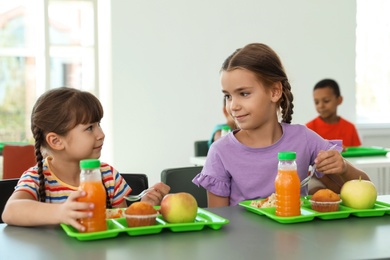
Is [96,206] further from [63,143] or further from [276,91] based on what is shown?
[276,91]

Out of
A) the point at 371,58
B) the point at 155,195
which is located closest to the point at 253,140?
the point at 155,195

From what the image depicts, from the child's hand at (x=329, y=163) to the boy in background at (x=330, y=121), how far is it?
9.66ft

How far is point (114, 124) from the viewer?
541 centimetres

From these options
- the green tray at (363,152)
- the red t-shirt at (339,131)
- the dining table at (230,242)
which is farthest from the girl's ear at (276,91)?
the red t-shirt at (339,131)

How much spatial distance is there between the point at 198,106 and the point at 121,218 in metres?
4.33

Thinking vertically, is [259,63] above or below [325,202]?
above

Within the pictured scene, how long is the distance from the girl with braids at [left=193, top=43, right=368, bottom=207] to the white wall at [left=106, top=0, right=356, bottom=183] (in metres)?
3.61

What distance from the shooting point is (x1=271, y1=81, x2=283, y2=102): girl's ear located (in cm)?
189

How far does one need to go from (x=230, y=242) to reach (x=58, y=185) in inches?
28.1

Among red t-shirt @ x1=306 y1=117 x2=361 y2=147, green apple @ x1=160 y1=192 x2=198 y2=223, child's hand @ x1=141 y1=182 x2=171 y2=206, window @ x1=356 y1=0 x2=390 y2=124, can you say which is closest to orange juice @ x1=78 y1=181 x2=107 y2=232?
green apple @ x1=160 y1=192 x2=198 y2=223

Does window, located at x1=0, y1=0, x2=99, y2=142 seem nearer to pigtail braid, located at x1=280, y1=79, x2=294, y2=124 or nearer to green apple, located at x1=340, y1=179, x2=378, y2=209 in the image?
pigtail braid, located at x1=280, y1=79, x2=294, y2=124

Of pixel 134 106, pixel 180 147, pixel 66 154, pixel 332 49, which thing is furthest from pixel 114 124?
pixel 66 154

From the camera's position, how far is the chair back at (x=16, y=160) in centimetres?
361

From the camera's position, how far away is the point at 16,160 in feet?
12.0
